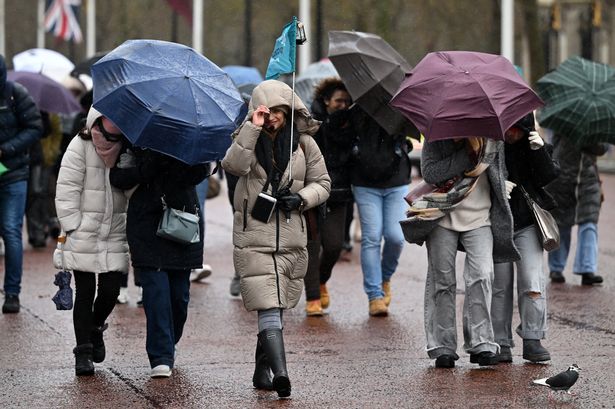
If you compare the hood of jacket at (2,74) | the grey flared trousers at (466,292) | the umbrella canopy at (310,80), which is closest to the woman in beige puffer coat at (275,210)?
the grey flared trousers at (466,292)

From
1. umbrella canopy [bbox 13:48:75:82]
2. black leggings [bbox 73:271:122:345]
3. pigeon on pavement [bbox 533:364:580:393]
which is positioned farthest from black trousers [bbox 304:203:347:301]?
umbrella canopy [bbox 13:48:75:82]

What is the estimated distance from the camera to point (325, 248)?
10.6m

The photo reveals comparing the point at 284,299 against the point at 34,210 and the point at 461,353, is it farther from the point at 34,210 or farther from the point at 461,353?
the point at 34,210

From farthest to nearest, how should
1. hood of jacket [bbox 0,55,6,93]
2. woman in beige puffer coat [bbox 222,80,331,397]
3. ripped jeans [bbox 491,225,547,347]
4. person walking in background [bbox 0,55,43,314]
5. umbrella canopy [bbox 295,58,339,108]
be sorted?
umbrella canopy [bbox 295,58,339,108], person walking in background [bbox 0,55,43,314], hood of jacket [bbox 0,55,6,93], ripped jeans [bbox 491,225,547,347], woman in beige puffer coat [bbox 222,80,331,397]

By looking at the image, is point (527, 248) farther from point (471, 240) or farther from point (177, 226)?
point (177, 226)

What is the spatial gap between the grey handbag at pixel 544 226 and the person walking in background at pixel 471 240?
0.22 m

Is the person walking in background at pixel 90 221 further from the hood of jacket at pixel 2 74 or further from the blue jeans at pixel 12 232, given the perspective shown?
the blue jeans at pixel 12 232

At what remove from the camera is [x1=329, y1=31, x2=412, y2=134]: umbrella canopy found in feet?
32.9

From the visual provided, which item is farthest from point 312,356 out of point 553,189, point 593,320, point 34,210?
point 34,210

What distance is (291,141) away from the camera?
7453mm

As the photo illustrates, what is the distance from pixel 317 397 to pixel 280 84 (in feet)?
5.28

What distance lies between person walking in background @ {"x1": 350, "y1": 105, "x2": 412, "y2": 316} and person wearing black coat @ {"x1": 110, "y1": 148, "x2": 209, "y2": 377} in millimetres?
2721

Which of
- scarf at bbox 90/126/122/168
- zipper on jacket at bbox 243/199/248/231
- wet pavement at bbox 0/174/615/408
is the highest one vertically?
scarf at bbox 90/126/122/168

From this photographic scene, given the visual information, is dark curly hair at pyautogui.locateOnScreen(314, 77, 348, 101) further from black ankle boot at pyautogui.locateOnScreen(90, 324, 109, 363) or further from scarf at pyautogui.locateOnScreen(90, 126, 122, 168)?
black ankle boot at pyautogui.locateOnScreen(90, 324, 109, 363)
